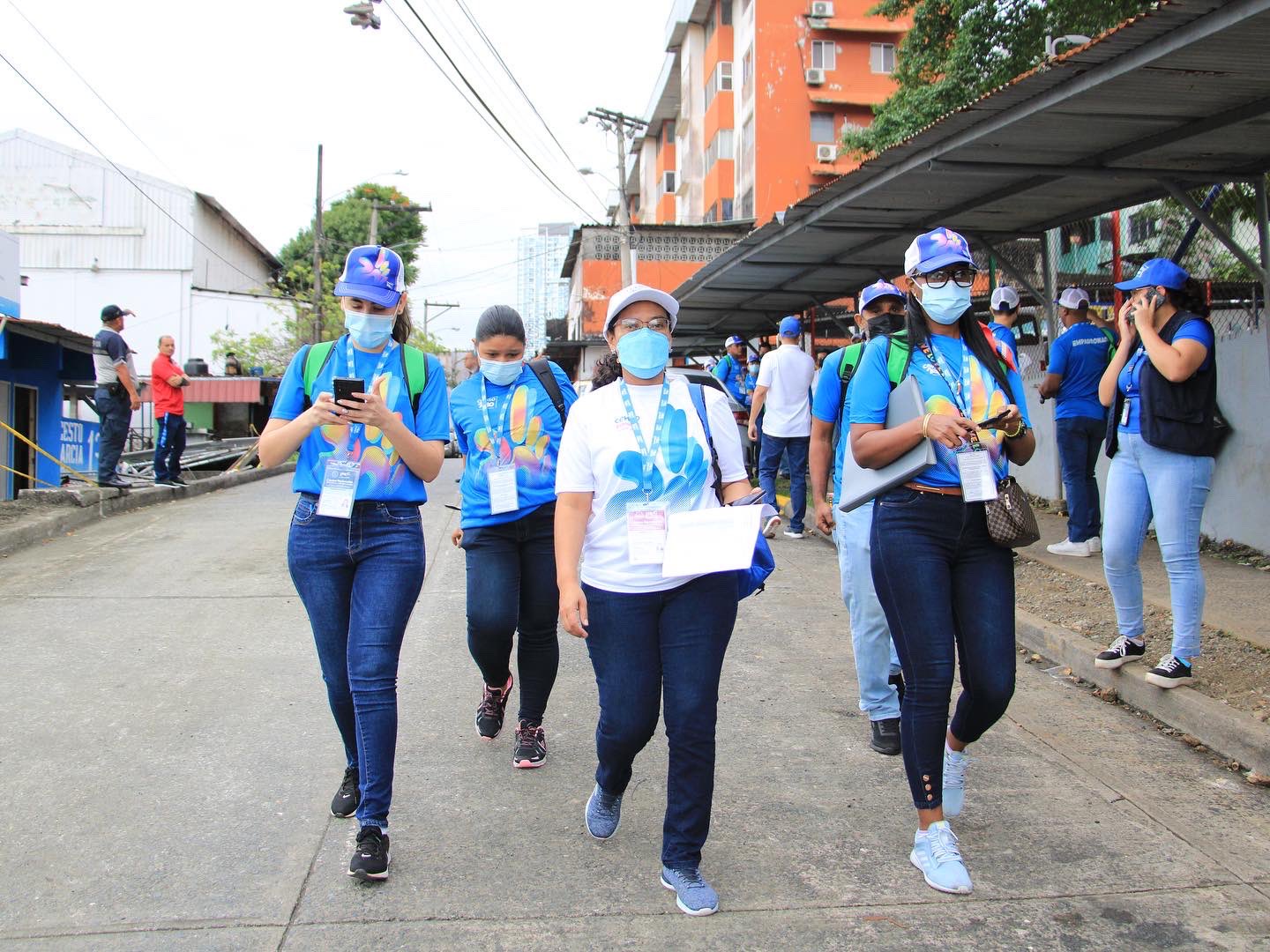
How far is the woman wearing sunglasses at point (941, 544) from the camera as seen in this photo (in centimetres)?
345

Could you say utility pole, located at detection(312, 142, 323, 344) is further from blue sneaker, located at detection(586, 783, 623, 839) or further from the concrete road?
blue sneaker, located at detection(586, 783, 623, 839)

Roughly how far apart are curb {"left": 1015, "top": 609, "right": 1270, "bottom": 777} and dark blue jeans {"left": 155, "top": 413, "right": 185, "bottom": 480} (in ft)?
35.0

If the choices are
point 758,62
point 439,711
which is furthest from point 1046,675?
point 758,62

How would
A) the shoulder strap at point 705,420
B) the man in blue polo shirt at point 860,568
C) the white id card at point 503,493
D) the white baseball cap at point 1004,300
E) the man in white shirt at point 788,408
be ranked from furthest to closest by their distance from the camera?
1. the man in white shirt at point 788,408
2. the white baseball cap at point 1004,300
3. the man in blue polo shirt at point 860,568
4. the white id card at point 503,493
5. the shoulder strap at point 705,420

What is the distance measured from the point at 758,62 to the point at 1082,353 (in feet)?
105

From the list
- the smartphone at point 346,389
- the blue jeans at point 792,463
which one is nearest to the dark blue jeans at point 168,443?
the blue jeans at point 792,463

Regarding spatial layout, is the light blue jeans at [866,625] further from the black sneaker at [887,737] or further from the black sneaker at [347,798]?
the black sneaker at [347,798]

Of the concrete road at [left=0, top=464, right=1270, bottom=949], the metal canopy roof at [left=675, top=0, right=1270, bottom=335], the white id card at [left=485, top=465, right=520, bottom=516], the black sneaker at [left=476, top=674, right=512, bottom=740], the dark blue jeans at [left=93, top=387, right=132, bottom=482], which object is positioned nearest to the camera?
the concrete road at [left=0, top=464, right=1270, bottom=949]

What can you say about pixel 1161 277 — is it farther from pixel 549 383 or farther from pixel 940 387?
pixel 549 383

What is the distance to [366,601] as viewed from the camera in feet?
11.7

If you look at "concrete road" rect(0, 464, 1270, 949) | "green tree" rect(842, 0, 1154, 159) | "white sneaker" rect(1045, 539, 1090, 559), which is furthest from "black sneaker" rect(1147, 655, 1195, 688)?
"green tree" rect(842, 0, 1154, 159)

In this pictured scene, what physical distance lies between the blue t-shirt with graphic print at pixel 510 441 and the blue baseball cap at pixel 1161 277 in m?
2.69

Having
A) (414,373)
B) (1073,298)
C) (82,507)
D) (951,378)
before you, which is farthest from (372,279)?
(82,507)

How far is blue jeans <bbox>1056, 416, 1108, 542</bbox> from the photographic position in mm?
8242
